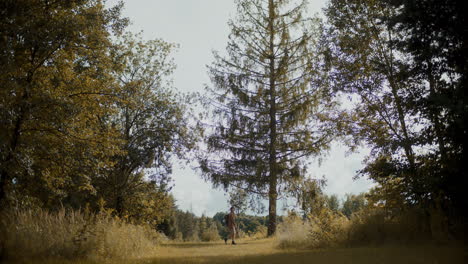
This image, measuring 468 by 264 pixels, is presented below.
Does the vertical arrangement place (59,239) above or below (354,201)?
below

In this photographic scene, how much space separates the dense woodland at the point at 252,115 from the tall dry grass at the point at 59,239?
0.54ft

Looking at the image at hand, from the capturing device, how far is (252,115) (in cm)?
2033

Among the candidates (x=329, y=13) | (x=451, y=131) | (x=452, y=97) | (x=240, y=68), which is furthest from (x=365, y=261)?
(x=240, y=68)

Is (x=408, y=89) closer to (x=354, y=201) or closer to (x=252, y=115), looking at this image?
(x=252, y=115)

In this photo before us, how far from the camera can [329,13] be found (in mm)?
12672

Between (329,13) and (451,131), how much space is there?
6.42 metres

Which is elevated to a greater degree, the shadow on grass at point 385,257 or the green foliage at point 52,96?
the green foliage at point 52,96

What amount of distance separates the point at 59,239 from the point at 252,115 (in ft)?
43.8

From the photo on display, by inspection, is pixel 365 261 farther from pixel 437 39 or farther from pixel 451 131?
pixel 437 39

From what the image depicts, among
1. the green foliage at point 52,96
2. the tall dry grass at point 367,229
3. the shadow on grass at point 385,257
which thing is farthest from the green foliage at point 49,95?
the tall dry grass at point 367,229

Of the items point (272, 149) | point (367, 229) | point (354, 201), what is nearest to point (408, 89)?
point (367, 229)

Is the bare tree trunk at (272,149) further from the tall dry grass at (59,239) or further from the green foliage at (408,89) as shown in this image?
the tall dry grass at (59,239)

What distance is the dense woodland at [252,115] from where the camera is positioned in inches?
350

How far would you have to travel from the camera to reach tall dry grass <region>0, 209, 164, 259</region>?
8.08 metres
